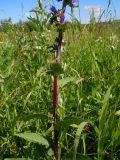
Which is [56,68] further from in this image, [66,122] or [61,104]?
[61,104]

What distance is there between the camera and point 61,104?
1.88 meters

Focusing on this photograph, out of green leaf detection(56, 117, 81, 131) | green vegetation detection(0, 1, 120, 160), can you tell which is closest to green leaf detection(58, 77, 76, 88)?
green vegetation detection(0, 1, 120, 160)

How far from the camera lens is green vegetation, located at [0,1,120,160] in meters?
1.56

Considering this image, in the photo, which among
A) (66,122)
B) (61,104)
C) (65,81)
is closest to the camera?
(66,122)

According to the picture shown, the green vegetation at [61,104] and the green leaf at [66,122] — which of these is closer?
the green leaf at [66,122]

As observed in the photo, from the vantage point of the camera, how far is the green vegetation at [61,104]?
156 centimetres

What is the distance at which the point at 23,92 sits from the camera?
2.46m

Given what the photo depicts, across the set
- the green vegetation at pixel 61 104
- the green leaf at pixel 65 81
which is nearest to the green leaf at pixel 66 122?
the green vegetation at pixel 61 104

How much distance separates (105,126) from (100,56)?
1767 mm

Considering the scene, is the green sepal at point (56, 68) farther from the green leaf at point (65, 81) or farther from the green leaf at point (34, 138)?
the green leaf at point (34, 138)

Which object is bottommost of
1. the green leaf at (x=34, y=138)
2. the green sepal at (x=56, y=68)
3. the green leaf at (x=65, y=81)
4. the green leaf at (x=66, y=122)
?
the green leaf at (x=34, y=138)

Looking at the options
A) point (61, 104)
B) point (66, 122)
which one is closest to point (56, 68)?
point (66, 122)

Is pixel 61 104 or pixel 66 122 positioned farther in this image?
pixel 61 104

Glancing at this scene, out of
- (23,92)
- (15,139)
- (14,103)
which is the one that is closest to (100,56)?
(23,92)
